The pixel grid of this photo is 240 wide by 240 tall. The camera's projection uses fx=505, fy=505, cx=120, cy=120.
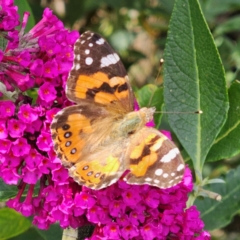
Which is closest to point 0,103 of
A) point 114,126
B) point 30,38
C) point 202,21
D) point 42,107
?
point 42,107

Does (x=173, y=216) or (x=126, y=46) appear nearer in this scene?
(x=173, y=216)

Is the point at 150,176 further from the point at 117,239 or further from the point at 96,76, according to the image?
the point at 96,76

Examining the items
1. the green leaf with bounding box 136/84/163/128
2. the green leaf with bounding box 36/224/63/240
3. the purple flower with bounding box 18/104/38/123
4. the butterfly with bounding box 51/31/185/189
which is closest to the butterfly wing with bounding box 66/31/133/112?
the butterfly with bounding box 51/31/185/189

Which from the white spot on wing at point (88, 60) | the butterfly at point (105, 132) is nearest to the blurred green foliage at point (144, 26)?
the butterfly at point (105, 132)

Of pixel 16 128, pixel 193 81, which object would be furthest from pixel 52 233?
pixel 193 81

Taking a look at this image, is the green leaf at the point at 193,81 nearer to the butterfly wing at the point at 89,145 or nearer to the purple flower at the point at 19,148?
the butterfly wing at the point at 89,145

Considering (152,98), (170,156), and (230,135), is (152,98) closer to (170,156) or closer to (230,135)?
(230,135)
